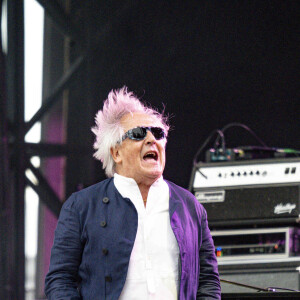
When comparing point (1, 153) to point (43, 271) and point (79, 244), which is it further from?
point (79, 244)

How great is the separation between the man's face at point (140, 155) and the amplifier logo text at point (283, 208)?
1229 millimetres

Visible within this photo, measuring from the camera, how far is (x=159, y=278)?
7.57 ft

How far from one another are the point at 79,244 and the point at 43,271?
9.46ft

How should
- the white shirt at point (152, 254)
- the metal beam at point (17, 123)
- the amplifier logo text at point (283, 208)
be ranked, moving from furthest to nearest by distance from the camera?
the metal beam at point (17, 123) → the amplifier logo text at point (283, 208) → the white shirt at point (152, 254)

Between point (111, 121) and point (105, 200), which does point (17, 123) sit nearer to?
point (111, 121)

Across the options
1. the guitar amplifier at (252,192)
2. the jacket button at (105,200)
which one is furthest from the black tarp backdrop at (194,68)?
the jacket button at (105,200)

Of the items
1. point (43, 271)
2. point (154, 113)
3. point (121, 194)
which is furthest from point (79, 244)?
point (43, 271)

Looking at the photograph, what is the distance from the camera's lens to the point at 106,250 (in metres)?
2.31

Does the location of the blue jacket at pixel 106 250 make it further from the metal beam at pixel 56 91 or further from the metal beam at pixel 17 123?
the metal beam at pixel 56 91

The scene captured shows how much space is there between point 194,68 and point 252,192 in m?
1.82

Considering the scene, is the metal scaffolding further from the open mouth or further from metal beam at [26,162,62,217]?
the open mouth

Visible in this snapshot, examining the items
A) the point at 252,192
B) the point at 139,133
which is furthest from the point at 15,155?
the point at 139,133

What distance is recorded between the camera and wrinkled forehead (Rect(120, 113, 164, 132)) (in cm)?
251

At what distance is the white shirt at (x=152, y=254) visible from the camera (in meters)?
2.29
